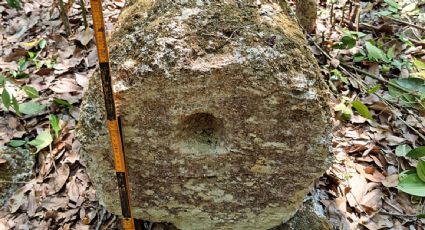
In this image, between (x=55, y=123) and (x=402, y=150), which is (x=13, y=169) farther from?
(x=402, y=150)

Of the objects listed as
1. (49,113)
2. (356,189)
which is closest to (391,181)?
(356,189)

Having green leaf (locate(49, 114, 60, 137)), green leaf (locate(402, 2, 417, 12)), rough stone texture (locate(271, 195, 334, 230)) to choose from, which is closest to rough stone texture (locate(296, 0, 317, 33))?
green leaf (locate(402, 2, 417, 12))

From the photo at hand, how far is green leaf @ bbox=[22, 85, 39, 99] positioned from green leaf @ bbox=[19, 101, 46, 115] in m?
0.05

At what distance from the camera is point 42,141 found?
241cm

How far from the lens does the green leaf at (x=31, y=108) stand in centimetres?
256

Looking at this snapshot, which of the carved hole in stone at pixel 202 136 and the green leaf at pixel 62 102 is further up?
the carved hole in stone at pixel 202 136

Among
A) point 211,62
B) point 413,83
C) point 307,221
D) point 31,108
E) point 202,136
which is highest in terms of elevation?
point 211,62

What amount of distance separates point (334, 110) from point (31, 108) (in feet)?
5.82

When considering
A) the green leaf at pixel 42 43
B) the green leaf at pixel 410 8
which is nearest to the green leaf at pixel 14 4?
the green leaf at pixel 42 43

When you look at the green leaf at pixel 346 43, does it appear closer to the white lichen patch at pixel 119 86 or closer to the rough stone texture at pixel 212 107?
→ the rough stone texture at pixel 212 107

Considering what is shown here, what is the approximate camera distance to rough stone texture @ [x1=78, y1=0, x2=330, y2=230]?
1.41 metres

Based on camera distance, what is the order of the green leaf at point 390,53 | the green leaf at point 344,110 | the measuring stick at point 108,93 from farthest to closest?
the green leaf at point 390,53 < the green leaf at point 344,110 < the measuring stick at point 108,93

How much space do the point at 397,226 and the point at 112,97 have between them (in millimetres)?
1554

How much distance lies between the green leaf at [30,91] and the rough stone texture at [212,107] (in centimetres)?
114
